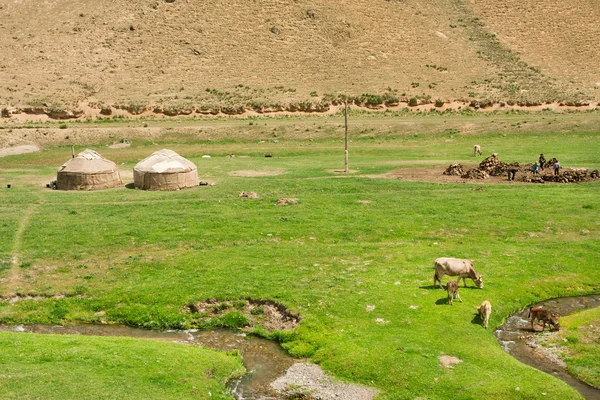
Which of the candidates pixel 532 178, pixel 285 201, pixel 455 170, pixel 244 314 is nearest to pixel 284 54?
pixel 455 170

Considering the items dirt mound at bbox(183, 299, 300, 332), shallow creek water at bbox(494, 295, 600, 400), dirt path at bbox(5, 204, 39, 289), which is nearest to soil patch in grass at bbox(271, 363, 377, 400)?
dirt mound at bbox(183, 299, 300, 332)

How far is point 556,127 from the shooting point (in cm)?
6988

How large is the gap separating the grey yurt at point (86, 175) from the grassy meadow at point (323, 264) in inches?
77.0

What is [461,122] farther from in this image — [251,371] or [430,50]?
[251,371]

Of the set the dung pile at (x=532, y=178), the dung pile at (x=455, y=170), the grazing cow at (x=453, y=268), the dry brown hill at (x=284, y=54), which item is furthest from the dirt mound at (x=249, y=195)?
the dry brown hill at (x=284, y=54)

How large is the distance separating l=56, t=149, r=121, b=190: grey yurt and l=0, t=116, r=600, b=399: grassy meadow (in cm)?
195

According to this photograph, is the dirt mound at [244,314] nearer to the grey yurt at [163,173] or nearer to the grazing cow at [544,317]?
the grazing cow at [544,317]

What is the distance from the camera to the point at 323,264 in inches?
1048

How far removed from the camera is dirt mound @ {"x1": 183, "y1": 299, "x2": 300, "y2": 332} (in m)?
22.0

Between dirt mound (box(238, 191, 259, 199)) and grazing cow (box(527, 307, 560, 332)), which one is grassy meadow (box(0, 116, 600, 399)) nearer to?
dirt mound (box(238, 191, 259, 199))

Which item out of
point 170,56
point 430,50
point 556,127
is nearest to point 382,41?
point 430,50

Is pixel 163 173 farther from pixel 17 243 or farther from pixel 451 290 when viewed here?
pixel 451 290

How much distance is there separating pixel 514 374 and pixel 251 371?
25.4 ft

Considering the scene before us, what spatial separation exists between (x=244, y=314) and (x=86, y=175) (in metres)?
24.9
